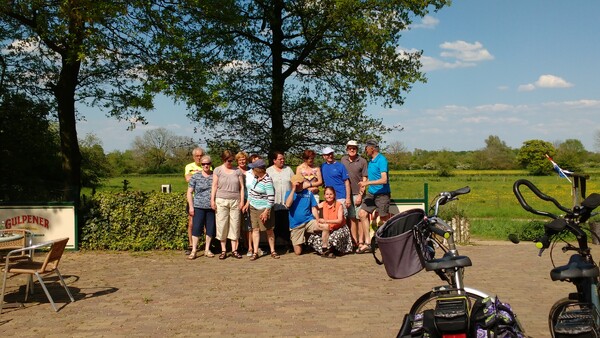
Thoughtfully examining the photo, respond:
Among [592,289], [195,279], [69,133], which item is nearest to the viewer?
[592,289]

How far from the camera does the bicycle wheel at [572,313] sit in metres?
3.69

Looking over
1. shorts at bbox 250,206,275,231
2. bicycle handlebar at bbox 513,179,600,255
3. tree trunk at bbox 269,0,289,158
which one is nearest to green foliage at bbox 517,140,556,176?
bicycle handlebar at bbox 513,179,600,255

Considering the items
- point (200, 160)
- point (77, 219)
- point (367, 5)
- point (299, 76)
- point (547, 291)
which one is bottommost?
point (547, 291)

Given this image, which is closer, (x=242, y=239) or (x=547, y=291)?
(x=547, y=291)

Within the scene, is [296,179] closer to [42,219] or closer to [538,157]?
[42,219]

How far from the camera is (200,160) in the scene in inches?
436

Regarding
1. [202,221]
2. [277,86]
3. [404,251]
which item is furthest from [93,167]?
[404,251]

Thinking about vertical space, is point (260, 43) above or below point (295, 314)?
above

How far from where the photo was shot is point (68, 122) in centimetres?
1553

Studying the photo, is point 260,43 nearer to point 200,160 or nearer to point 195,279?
point 200,160

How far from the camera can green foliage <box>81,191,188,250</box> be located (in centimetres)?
1129

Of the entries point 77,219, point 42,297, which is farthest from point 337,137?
point 42,297

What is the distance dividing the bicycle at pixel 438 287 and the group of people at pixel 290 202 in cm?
644

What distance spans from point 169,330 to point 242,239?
16.9 ft
